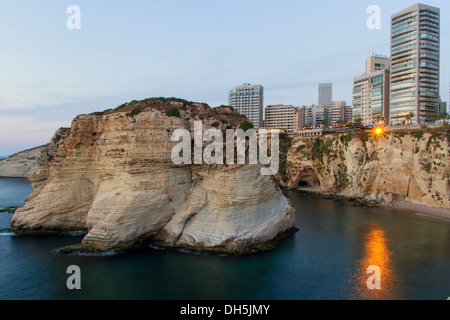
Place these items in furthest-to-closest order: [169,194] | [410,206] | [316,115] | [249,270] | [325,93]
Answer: [325,93]
[316,115]
[410,206]
[169,194]
[249,270]

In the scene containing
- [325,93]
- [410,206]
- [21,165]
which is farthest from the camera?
[325,93]

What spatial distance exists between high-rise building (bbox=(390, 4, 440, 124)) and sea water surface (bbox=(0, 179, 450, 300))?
153 ft

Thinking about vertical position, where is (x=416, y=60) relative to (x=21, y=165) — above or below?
above

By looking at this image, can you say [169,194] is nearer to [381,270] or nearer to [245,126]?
[245,126]

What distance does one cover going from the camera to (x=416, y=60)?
206 ft

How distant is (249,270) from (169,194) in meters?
8.11

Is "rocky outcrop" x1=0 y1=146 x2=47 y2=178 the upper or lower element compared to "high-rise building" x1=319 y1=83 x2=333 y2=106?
lower

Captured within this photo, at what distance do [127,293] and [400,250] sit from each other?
19.8 metres

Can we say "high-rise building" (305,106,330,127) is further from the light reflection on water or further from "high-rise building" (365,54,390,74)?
the light reflection on water

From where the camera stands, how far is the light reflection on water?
1655 centimetres

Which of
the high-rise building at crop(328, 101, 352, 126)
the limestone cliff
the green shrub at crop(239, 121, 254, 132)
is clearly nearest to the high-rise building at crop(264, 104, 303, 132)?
the high-rise building at crop(328, 101, 352, 126)

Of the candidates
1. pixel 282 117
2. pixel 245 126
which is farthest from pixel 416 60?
pixel 245 126

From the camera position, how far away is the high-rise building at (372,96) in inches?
2982
